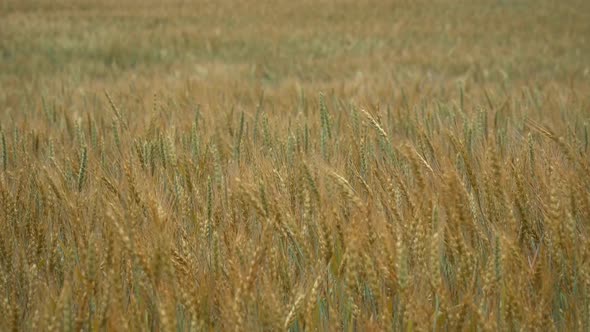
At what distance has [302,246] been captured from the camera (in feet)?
3.43

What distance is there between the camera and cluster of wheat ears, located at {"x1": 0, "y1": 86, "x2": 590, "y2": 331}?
2.80 ft

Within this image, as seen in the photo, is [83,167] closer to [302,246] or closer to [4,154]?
[4,154]

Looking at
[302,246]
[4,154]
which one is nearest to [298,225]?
[302,246]

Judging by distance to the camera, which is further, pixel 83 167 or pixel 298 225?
pixel 83 167

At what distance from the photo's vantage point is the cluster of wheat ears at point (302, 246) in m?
0.85

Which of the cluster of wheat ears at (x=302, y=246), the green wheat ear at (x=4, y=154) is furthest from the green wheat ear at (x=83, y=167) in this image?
the green wheat ear at (x=4, y=154)

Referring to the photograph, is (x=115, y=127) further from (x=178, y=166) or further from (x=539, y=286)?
(x=539, y=286)

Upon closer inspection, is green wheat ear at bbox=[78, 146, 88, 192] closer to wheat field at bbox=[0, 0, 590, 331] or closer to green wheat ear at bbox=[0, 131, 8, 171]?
wheat field at bbox=[0, 0, 590, 331]

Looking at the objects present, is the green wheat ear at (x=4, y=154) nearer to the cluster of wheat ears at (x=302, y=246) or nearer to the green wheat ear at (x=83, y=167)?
the cluster of wheat ears at (x=302, y=246)

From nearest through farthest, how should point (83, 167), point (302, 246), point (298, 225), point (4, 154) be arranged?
point (302, 246)
point (298, 225)
point (83, 167)
point (4, 154)

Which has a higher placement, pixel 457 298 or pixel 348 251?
pixel 348 251

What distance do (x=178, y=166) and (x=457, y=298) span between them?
0.92 meters

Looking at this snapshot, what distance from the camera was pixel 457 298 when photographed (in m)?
1.02

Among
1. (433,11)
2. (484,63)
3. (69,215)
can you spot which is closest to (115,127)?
(69,215)
